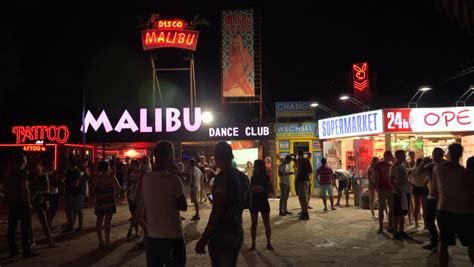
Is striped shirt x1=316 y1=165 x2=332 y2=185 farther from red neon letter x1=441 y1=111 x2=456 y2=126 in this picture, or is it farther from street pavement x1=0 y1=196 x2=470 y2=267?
red neon letter x1=441 y1=111 x2=456 y2=126

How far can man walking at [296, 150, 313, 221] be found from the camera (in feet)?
39.2

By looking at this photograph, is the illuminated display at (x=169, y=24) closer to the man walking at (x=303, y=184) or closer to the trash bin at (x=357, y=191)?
the man walking at (x=303, y=184)

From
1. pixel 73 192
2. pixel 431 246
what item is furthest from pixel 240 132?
pixel 431 246

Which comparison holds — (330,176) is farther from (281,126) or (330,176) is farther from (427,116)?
(281,126)

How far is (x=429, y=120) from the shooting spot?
14.5 metres

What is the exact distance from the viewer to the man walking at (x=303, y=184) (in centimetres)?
1196

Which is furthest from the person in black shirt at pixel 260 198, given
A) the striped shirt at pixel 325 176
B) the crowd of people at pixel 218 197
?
the striped shirt at pixel 325 176

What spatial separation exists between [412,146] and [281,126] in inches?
218

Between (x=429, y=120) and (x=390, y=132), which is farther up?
(x=429, y=120)

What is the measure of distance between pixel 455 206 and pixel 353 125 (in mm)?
10704

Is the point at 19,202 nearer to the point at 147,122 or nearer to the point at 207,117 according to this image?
the point at 147,122

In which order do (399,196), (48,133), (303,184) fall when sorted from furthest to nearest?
(48,133) → (303,184) → (399,196)

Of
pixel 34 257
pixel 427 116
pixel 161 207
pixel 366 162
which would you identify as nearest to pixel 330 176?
pixel 366 162

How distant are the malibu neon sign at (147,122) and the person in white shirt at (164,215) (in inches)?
565
